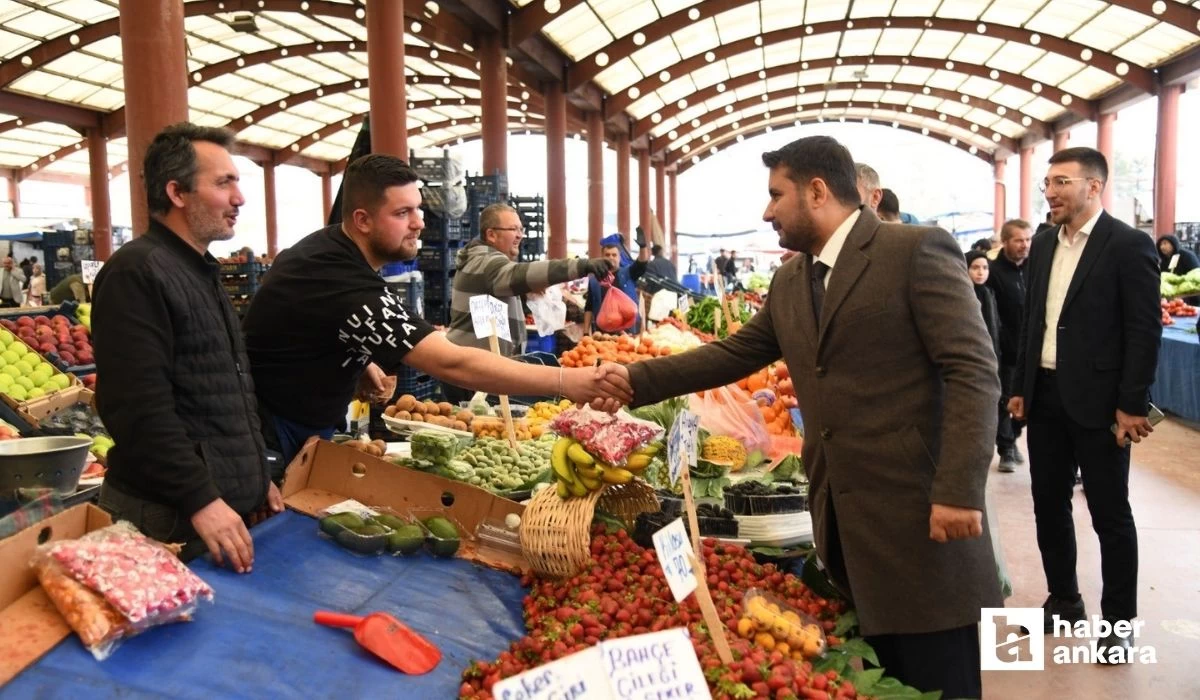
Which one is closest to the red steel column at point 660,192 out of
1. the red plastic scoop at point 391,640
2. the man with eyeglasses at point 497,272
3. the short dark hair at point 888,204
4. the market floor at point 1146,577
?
the market floor at point 1146,577

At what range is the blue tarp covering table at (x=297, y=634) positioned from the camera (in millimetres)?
1566

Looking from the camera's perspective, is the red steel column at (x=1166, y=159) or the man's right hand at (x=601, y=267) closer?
the man's right hand at (x=601, y=267)

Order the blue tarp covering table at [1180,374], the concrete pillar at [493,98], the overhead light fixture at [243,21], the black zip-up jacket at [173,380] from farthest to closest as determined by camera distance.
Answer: the overhead light fixture at [243,21] < the concrete pillar at [493,98] < the blue tarp covering table at [1180,374] < the black zip-up jacket at [173,380]

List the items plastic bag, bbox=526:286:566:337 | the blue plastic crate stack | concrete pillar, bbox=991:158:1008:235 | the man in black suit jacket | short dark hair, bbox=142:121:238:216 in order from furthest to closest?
concrete pillar, bbox=991:158:1008:235
the blue plastic crate stack
plastic bag, bbox=526:286:566:337
the man in black suit jacket
short dark hair, bbox=142:121:238:216

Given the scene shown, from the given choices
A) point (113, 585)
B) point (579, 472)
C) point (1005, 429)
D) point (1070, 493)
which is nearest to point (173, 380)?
point (113, 585)

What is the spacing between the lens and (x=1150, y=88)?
54.7 feet

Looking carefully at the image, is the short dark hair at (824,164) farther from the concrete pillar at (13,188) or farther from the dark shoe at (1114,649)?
the concrete pillar at (13,188)

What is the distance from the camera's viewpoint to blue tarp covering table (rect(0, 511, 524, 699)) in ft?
5.14

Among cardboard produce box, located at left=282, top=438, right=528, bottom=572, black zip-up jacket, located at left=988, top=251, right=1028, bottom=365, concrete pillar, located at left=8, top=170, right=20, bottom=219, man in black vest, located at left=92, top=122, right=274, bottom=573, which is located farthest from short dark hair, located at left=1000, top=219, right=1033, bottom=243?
concrete pillar, located at left=8, top=170, right=20, bottom=219

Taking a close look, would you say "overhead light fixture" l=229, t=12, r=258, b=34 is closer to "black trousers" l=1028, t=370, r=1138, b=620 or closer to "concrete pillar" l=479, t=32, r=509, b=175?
"concrete pillar" l=479, t=32, r=509, b=175

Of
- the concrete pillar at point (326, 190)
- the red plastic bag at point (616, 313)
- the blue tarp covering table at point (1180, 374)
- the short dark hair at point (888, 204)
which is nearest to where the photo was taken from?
the short dark hair at point (888, 204)

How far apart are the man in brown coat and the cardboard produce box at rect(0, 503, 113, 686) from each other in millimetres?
1628

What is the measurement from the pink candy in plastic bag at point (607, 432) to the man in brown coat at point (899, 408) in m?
0.53

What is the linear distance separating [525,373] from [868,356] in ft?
3.14
